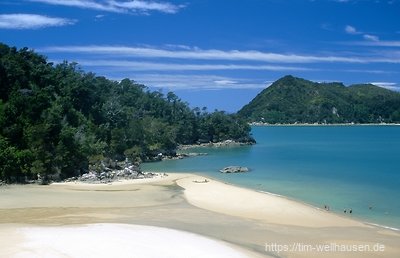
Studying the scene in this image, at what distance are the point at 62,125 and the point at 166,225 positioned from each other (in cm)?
2536

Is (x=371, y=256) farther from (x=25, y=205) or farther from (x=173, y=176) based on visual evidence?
(x=173, y=176)

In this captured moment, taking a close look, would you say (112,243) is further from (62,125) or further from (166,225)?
(62,125)

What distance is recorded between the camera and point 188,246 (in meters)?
19.1

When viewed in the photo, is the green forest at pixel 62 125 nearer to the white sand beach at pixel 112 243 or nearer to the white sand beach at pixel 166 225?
the white sand beach at pixel 166 225

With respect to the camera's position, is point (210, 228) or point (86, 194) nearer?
point (210, 228)

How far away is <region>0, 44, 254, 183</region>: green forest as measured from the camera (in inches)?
1583

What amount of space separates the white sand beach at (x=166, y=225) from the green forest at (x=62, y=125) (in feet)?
13.7

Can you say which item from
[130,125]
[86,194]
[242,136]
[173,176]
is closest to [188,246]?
[86,194]

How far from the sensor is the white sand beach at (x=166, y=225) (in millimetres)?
18625

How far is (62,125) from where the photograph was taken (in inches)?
1791

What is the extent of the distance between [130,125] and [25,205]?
40482 mm

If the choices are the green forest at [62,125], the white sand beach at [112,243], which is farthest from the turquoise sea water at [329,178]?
the white sand beach at [112,243]

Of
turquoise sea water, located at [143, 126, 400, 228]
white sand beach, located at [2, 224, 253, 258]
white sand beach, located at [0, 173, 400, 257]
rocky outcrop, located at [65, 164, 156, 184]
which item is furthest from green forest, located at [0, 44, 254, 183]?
white sand beach, located at [2, 224, 253, 258]

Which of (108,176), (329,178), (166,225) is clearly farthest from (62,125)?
(329,178)
